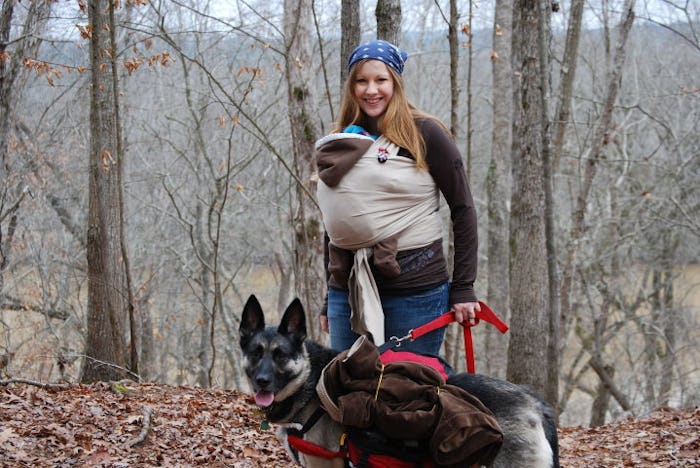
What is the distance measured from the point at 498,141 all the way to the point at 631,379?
350 inches

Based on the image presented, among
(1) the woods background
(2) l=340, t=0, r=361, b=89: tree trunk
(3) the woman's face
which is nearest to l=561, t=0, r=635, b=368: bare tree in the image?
(1) the woods background

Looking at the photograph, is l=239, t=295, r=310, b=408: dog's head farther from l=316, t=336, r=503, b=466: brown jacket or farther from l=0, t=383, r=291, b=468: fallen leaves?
l=0, t=383, r=291, b=468: fallen leaves

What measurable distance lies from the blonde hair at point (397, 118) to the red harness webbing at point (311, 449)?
1514 mm

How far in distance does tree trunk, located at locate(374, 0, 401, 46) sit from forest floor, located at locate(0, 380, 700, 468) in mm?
3975

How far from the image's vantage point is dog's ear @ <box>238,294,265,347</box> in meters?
3.67

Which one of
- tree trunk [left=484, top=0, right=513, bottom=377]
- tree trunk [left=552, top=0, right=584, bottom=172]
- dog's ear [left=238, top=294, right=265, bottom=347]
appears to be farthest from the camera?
tree trunk [left=484, top=0, right=513, bottom=377]

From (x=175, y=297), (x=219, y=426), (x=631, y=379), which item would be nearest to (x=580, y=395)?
(x=631, y=379)

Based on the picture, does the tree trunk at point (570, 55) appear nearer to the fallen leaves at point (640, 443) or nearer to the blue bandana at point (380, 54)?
the fallen leaves at point (640, 443)

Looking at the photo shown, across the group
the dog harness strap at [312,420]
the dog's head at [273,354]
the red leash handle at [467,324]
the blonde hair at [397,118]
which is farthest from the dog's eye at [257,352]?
the blonde hair at [397,118]

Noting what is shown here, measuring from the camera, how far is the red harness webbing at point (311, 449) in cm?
333

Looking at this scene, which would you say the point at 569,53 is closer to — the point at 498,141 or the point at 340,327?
the point at 498,141

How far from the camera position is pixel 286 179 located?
20969 mm

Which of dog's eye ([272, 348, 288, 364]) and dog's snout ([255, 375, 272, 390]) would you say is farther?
dog's eye ([272, 348, 288, 364])

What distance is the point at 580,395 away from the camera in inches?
1006
